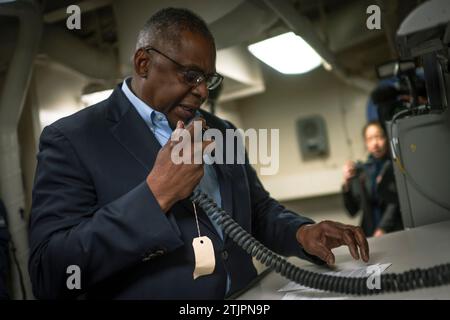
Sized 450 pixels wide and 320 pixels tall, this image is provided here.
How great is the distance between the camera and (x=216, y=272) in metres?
0.86

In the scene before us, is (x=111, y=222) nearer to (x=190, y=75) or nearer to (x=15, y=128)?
(x=190, y=75)

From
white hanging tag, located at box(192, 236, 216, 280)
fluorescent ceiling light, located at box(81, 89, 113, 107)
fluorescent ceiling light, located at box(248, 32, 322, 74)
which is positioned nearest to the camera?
white hanging tag, located at box(192, 236, 216, 280)

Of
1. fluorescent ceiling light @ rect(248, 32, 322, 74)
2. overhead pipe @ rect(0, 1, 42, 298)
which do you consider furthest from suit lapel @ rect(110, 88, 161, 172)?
fluorescent ceiling light @ rect(248, 32, 322, 74)

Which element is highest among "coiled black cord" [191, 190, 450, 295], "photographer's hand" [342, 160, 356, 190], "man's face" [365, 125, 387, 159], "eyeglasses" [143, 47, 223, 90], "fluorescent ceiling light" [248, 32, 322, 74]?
"fluorescent ceiling light" [248, 32, 322, 74]

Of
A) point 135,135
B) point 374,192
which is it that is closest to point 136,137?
point 135,135

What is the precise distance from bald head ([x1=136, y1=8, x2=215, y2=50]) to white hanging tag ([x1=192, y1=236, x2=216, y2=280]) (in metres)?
0.45

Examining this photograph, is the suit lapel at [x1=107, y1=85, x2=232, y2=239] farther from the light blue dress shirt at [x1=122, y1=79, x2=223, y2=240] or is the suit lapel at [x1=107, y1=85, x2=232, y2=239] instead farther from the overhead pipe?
the overhead pipe

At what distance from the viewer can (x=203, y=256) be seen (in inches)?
32.4

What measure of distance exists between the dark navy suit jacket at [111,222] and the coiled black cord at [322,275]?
5 cm

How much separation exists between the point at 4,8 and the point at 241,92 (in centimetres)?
89

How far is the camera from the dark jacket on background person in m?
1.19

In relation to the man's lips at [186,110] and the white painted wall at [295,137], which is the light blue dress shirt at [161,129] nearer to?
the man's lips at [186,110]

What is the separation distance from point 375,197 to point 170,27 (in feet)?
2.89
